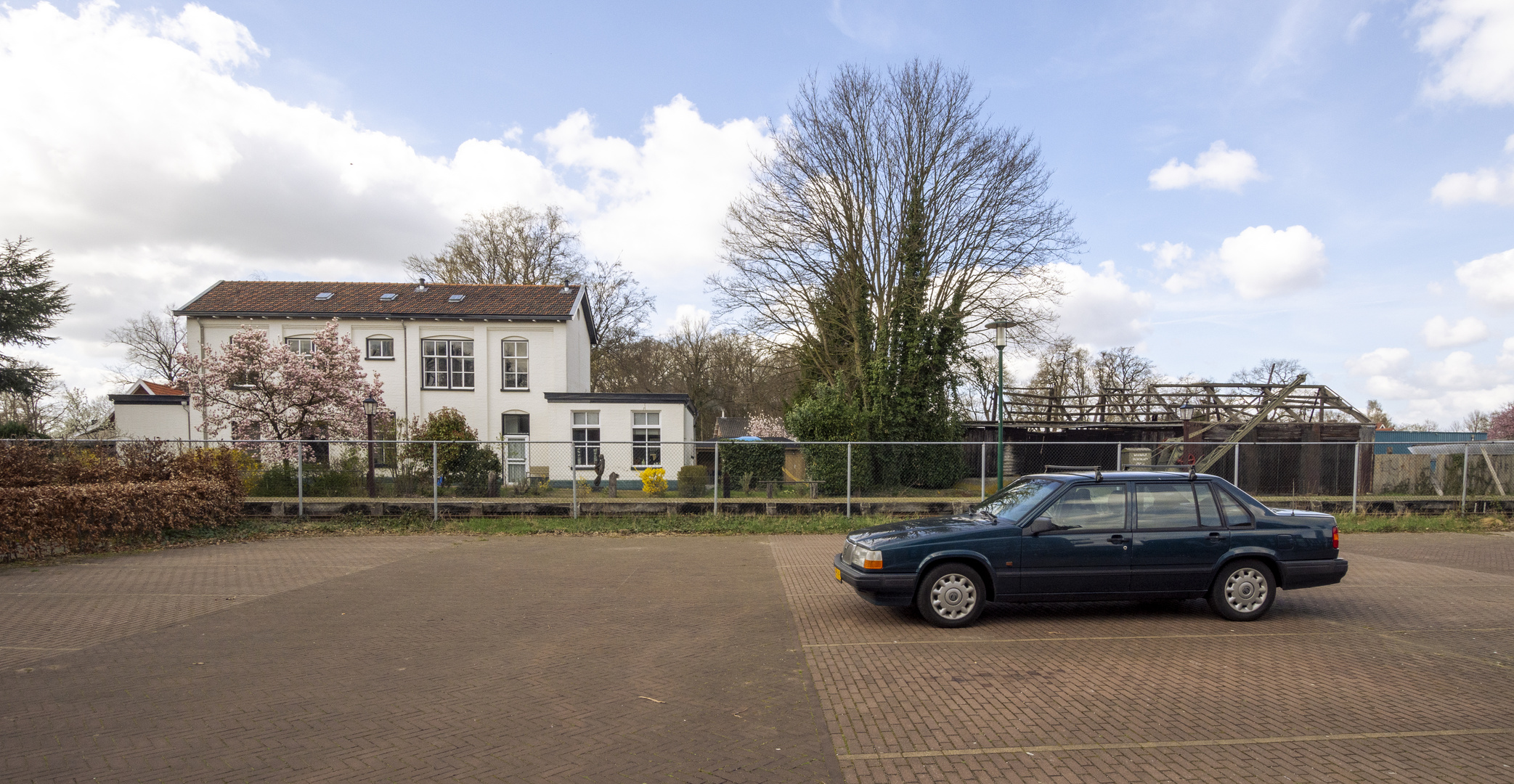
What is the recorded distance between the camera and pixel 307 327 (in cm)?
2702

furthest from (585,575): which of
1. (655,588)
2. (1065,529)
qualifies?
(1065,529)

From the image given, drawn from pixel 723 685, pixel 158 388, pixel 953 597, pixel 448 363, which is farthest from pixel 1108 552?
pixel 158 388

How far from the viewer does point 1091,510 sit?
7.31m

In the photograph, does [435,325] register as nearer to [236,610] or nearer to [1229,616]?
[236,610]

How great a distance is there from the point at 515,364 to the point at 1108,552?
24037 millimetres

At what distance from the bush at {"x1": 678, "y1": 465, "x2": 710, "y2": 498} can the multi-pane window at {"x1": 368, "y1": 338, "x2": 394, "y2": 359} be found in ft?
48.9

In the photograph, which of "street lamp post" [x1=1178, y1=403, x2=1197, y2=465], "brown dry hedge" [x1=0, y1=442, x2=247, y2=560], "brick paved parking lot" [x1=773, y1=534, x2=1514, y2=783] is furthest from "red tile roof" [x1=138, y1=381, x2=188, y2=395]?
"street lamp post" [x1=1178, y1=403, x2=1197, y2=465]

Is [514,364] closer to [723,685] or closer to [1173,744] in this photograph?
[723,685]

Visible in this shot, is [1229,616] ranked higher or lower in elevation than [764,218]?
lower

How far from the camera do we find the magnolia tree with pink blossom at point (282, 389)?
67.5 ft

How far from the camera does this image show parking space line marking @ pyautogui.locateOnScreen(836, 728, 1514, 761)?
429 centimetres

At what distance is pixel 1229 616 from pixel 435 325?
1036 inches

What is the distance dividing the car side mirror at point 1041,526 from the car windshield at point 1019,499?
129 mm

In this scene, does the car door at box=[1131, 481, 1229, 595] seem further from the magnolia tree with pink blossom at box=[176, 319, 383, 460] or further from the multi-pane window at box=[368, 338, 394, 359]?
the multi-pane window at box=[368, 338, 394, 359]
